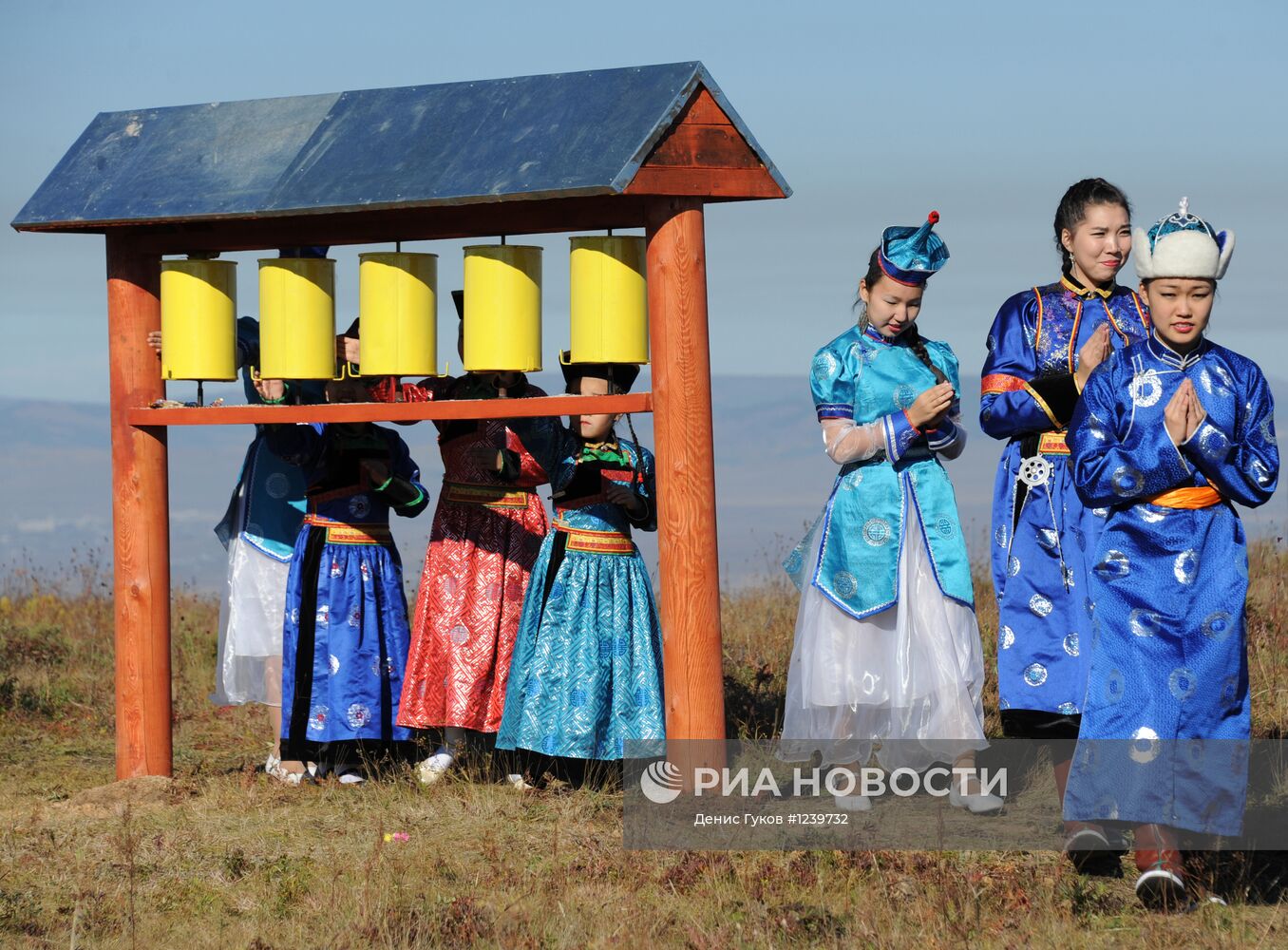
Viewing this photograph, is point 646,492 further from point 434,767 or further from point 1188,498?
point 1188,498

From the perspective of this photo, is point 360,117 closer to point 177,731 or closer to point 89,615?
point 177,731

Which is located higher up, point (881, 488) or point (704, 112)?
point (704, 112)

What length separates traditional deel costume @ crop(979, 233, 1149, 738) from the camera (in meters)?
5.54

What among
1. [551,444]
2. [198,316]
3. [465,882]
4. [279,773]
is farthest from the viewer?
[279,773]

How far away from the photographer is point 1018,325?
5.74 meters

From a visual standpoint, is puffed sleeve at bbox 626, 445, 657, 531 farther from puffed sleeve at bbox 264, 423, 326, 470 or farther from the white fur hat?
the white fur hat

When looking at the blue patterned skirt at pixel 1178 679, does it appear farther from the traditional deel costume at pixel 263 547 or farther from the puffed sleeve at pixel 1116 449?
the traditional deel costume at pixel 263 547

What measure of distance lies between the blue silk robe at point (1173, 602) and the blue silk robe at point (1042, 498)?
775 mm

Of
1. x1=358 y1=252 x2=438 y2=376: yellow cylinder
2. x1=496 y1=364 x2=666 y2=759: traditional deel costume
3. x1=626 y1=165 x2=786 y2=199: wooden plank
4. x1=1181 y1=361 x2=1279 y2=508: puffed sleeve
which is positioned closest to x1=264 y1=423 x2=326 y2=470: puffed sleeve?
x1=358 y1=252 x2=438 y2=376: yellow cylinder

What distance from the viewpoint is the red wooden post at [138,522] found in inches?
257

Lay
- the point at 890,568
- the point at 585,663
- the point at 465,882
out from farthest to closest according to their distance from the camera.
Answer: the point at 585,663 < the point at 890,568 < the point at 465,882

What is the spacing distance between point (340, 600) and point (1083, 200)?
3110 millimetres

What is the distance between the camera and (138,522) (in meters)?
6.54

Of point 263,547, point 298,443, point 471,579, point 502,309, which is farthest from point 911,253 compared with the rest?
point 263,547
